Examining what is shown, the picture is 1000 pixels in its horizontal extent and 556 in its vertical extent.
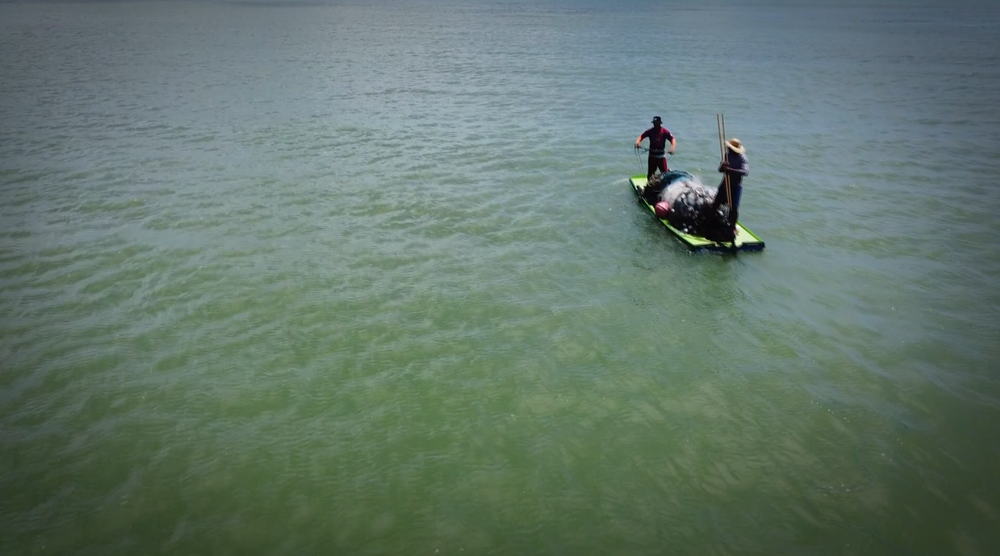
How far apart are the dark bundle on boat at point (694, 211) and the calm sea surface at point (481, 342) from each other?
0.63 metres

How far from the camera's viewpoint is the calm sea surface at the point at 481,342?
7.82 m

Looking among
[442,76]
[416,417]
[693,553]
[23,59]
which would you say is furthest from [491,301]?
[23,59]

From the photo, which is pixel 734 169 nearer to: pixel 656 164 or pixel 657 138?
pixel 657 138

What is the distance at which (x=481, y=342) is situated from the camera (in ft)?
37.6

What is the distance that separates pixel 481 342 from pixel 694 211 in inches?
293

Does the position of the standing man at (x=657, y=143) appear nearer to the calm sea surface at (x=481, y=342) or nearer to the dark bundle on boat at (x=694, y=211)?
the calm sea surface at (x=481, y=342)

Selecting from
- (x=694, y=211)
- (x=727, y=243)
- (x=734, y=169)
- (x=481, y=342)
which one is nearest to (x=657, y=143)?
(x=694, y=211)

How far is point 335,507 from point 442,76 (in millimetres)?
36861

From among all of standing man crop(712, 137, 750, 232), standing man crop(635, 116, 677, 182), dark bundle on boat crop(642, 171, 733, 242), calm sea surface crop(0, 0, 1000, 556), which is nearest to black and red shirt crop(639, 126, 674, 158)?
standing man crop(635, 116, 677, 182)

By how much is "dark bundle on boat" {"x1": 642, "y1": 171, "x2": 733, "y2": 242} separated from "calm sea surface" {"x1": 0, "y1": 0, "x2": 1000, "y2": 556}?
0.63 m

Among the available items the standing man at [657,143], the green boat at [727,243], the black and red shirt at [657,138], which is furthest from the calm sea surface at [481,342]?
the black and red shirt at [657,138]

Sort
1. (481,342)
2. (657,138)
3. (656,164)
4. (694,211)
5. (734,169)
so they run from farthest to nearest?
(656,164), (657,138), (694,211), (734,169), (481,342)

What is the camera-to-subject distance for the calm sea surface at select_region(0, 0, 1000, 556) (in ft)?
25.7

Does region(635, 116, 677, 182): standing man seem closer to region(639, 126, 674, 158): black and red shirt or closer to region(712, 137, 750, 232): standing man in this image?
region(639, 126, 674, 158): black and red shirt
